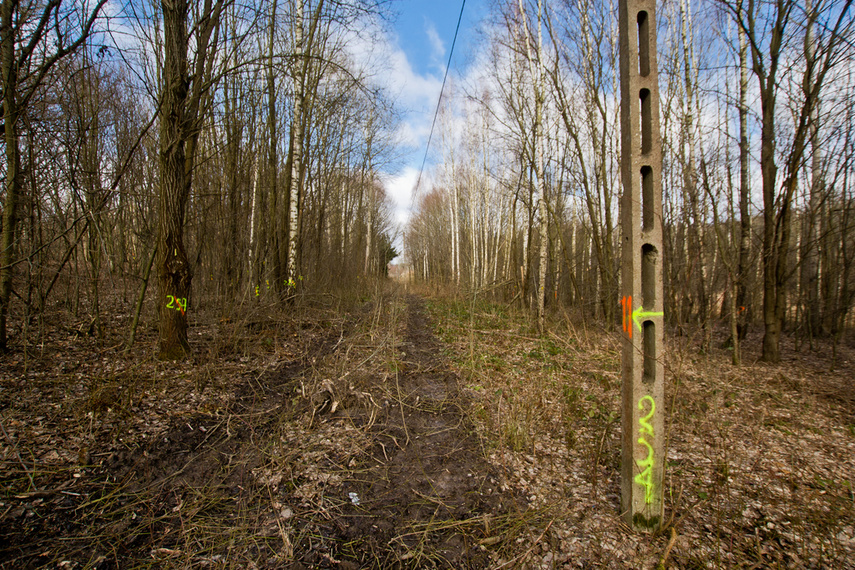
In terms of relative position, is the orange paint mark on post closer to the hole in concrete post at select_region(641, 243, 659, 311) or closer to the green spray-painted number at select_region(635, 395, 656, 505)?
the hole in concrete post at select_region(641, 243, 659, 311)

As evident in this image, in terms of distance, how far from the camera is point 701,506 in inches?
97.3

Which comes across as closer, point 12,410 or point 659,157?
point 659,157

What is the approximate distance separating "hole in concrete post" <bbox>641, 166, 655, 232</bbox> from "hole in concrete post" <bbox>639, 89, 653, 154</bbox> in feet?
0.38

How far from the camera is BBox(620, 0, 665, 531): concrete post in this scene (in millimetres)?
2094

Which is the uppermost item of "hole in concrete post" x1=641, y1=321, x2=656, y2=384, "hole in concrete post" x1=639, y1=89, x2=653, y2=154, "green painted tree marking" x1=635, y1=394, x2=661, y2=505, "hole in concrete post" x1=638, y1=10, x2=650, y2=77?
"hole in concrete post" x1=638, y1=10, x2=650, y2=77

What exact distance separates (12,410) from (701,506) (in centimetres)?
564

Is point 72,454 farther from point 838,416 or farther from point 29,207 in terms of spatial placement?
point 838,416

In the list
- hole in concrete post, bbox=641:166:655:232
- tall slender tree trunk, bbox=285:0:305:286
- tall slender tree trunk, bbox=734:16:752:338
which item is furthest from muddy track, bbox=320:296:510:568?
tall slender tree trunk, bbox=734:16:752:338

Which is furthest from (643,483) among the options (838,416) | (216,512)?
(838,416)

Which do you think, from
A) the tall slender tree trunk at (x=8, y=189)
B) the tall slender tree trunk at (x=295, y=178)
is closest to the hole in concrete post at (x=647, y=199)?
the tall slender tree trunk at (x=8, y=189)

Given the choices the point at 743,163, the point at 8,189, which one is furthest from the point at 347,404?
the point at 743,163

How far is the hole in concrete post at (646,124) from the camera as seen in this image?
6.91ft

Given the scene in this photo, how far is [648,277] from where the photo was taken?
2123 millimetres

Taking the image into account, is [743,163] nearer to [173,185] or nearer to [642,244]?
[642,244]
